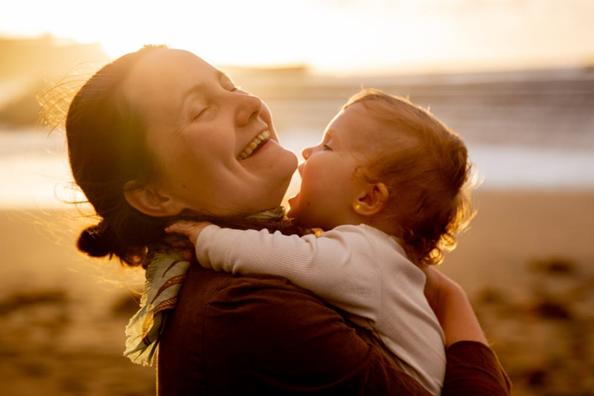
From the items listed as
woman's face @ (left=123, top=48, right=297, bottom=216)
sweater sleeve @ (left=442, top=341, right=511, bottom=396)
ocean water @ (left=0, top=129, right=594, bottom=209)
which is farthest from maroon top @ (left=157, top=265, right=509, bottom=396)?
ocean water @ (left=0, top=129, right=594, bottom=209)

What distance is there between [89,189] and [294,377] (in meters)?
0.75

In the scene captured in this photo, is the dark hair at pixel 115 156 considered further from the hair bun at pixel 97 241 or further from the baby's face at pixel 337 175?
the baby's face at pixel 337 175

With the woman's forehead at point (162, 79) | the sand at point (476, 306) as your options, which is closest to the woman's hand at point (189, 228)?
the woman's forehead at point (162, 79)

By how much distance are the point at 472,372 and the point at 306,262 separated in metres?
0.47

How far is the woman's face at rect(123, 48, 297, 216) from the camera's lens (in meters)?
1.94

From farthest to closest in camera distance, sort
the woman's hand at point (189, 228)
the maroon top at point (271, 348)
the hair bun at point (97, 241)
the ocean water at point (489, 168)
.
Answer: the ocean water at point (489, 168)
the hair bun at point (97, 241)
the woman's hand at point (189, 228)
the maroon top at point (271, 348)

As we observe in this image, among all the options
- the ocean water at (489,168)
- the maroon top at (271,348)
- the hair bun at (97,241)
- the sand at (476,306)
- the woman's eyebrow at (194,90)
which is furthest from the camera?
the ocean water at (489,168)

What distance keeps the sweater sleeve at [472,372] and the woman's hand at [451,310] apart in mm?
37

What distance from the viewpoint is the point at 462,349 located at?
1.95 m

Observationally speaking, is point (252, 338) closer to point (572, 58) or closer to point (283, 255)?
point (283, 255)

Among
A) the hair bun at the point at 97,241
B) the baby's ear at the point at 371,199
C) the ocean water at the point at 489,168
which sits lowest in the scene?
the ocean water at the point at 489,168

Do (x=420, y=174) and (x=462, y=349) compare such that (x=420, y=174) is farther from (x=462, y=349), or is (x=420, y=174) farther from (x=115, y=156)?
(x=115, y=156)

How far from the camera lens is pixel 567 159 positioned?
46.1 feet

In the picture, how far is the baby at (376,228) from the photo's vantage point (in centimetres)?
175
